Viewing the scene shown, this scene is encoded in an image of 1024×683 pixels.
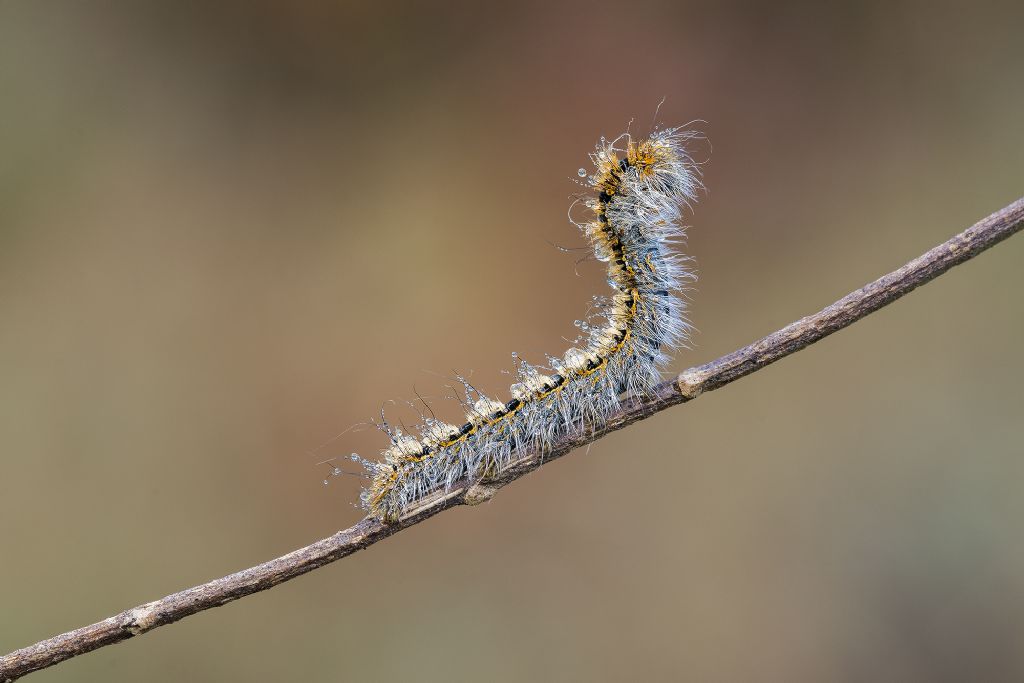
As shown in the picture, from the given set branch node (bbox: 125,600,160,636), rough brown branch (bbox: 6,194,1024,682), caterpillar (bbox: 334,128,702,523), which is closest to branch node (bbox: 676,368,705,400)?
rough brown branch (bbox: 6,194,1024,682)

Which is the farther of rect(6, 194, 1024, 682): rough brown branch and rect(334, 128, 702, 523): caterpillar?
rect(334, 128, 702, 523): caterpillar

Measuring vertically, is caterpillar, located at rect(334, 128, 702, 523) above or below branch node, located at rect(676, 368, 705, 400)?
above

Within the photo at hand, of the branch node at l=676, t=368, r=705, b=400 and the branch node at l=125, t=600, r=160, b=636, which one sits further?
the branch node at l=676, t=368, r=705, b=400

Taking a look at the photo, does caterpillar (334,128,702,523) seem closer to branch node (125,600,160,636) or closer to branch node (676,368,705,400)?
branch node (676,368,705,400)

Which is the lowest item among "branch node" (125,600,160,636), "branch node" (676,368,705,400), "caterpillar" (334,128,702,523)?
"branch node" (125,600,160,636)

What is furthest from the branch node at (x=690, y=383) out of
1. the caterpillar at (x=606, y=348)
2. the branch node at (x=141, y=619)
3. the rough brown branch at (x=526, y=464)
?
the branch node at (x=141, y=619)

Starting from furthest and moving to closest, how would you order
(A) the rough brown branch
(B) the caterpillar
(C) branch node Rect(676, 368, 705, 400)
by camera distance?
1. (B) the caterpillar
2. (C) branch node Rect(676, 368, 705, 400)
3. (A) the rough brown branch

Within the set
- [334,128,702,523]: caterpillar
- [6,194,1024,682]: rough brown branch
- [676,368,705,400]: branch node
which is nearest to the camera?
[6,194,1024,682]: rough brown branch
